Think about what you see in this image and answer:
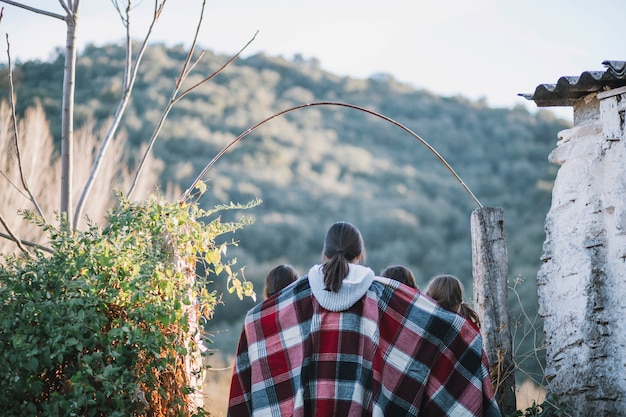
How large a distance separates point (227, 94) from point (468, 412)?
25.3 m

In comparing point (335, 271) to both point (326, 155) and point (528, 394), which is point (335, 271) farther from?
point (326, 155)

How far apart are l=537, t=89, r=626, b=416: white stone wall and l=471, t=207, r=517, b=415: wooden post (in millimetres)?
335

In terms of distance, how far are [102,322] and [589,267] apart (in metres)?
2.63

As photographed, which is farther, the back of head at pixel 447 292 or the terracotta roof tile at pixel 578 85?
the back of head at pixel 447 292

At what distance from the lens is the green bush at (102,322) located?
3.10m

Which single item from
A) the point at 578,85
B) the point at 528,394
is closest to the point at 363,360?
the point at 578,85

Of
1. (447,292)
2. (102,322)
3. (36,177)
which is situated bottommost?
(102,322)

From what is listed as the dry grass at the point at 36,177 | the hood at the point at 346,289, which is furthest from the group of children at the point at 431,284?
the dry grass at the point at 36,177

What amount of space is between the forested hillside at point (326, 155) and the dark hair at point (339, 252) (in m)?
13.4

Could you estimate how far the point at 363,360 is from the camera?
3.16 metres

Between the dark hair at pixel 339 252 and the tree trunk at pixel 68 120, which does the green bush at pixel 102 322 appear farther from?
the dark hair at pixel 339 252

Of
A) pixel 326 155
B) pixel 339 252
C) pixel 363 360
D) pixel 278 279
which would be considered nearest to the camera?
pixel 363 360

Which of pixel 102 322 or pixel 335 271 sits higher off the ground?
pixel 335 271

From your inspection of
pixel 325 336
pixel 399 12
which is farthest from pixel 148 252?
pixel 399 12
